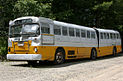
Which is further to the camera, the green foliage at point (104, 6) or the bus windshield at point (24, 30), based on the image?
the green foliage at point (104, 6)

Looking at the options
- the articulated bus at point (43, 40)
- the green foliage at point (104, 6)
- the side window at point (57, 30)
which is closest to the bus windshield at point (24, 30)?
the articulated bus at point (43, 40)

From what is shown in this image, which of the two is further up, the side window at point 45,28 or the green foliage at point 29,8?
the green foliage at point 29,8

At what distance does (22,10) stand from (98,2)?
13247 millimetres

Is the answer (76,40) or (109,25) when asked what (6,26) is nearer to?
(76,40)

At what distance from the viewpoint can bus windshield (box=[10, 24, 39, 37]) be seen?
11.5 m

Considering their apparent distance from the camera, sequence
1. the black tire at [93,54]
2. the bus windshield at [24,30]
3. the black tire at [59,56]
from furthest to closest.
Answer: the black tire at [93,54] < the black tire at [59,56] < the bus windshield at [24,30]

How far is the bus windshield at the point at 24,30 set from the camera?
11.5 metres

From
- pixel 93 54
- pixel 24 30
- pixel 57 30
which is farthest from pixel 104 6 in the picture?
pixel 24 30

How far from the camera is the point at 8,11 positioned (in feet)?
59.0

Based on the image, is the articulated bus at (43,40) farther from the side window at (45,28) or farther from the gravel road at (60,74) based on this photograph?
the gravel road at (60,74)

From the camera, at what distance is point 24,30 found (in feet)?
39.0

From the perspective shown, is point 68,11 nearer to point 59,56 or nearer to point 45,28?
point 59,56

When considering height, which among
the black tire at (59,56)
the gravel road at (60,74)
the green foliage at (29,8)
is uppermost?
the green foliage at (29,8)

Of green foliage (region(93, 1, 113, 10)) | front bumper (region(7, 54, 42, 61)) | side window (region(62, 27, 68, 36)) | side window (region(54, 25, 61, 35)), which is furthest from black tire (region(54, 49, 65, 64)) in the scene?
green foliage (region(93, 1, 113, 10))
